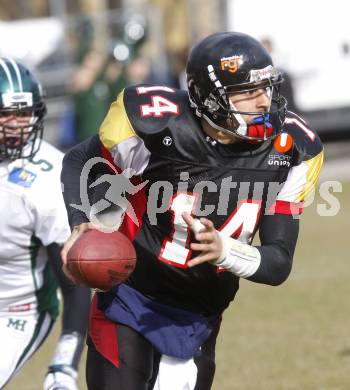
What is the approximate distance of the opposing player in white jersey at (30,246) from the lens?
452 centimetres

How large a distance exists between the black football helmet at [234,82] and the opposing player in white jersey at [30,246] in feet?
2.83

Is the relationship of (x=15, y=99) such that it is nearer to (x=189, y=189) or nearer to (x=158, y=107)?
(x=158, y=107)

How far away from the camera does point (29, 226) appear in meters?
4.55

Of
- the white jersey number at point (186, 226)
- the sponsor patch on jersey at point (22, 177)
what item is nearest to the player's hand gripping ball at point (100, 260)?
the white jersey number at point (186, 226)

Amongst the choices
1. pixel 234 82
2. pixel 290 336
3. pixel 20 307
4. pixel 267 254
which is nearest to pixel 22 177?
pixel 20 307

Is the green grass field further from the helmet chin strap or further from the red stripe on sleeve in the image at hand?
the helmet chin strap

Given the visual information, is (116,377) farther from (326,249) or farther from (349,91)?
(349,91)

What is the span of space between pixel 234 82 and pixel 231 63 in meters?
0.07

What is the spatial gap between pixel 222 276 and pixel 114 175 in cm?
59

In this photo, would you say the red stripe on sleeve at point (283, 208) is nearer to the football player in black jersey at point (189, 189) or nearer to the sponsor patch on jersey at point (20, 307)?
the football player in black jersey at point (189, 189)

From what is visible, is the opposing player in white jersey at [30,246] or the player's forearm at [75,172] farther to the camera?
the opposing player in white jersey at [30,246]

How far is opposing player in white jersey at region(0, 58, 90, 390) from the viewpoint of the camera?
14.8ft

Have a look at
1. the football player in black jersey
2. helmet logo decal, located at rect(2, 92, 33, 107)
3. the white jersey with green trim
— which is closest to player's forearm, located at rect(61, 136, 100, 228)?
the football player in black jersey

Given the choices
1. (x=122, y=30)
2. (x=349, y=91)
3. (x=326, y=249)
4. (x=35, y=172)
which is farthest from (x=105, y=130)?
(x=122, y=30)
